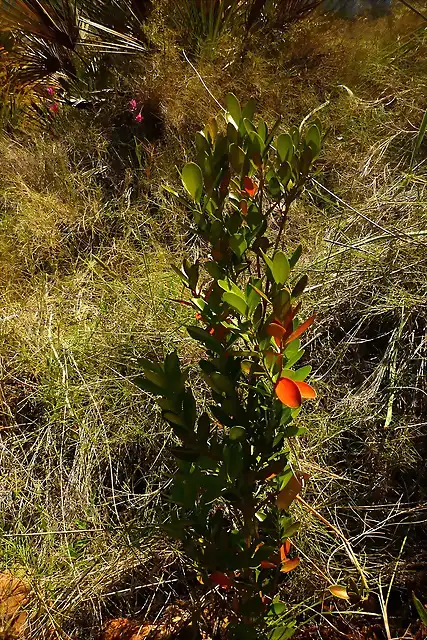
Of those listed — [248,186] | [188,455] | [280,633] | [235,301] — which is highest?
[248,186]

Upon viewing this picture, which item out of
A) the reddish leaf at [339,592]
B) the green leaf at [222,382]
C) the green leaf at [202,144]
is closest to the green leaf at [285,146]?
the green leaf at [202,144]

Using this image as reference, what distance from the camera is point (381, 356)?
1.58m

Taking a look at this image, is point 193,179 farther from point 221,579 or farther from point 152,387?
point 221,579

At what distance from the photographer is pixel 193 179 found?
0.89m

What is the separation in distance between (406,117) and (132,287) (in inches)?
54.2

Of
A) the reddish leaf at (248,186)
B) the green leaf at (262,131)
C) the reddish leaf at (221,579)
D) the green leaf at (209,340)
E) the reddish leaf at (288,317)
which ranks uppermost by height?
the green leaf at (262,131)

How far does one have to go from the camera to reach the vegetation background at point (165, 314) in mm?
1312

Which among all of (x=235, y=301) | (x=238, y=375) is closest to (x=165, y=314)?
(x=238, y=375)

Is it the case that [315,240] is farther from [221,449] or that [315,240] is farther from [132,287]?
[221,449]

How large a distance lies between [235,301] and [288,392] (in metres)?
0.15

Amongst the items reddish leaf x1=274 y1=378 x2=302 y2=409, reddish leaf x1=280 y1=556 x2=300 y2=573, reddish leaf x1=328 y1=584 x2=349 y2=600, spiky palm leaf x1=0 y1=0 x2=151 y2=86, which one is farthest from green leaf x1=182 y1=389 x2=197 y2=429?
spiky palm leaf x1=0 y1=0 x2=151 y2=86

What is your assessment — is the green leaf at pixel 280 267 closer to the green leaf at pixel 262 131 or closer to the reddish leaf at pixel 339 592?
the green leaf at pixel 262 131

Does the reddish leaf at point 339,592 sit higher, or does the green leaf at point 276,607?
the green leaf at point 276,607

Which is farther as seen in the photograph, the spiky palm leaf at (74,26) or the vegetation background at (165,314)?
the spiky palm leaf at (74,26)
